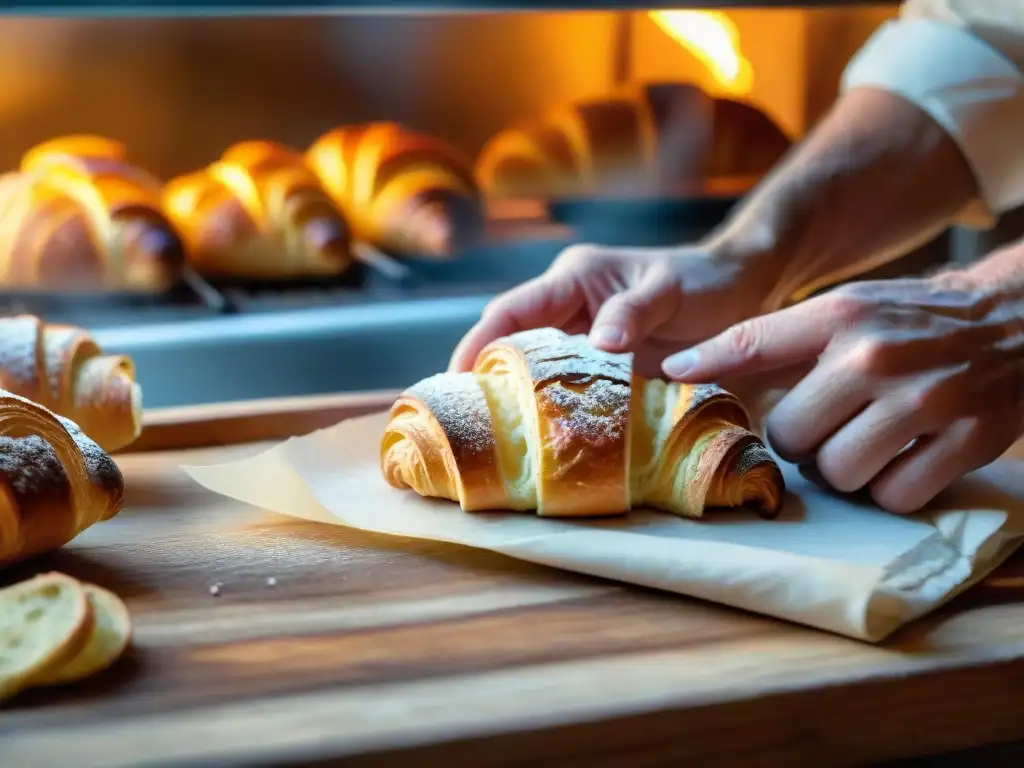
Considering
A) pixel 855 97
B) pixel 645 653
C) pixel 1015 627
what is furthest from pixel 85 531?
pixel 855 97

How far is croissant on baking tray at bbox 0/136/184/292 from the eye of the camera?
1570 mm

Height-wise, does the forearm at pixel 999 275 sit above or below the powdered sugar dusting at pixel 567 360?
above

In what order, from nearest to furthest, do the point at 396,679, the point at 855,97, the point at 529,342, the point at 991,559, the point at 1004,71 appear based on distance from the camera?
the point at 396,679, the point at 991,559, the point at 529,342, the point at 1004,71, the point at 855,97

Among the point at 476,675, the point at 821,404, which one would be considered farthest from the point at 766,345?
the point at 476,675

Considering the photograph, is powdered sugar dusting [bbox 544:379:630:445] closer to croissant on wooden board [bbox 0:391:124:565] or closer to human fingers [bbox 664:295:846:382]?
human fingers [bbox 664:295:846:382]

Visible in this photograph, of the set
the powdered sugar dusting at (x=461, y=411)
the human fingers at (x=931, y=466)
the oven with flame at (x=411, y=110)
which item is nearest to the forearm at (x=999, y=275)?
the human fingers at (x=931, y=466)

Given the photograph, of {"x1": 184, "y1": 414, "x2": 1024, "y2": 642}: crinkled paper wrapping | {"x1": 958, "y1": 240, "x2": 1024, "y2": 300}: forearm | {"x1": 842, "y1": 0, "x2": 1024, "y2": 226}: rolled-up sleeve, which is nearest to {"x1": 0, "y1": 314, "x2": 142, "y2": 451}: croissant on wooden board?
{"x1": 184, "y1": 414, "x2": 1024, "y2": 642}: crinkled paper wrapping

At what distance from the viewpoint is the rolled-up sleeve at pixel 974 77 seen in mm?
1429

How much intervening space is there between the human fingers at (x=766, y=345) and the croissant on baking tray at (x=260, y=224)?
2.58ft

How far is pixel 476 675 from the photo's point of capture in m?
0.78

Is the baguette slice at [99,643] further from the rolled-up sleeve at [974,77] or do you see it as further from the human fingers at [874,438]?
the rolled-up sleeve at [974,77]

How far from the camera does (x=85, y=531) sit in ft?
3.43

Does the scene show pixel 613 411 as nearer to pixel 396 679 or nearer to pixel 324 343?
pixel 396 679

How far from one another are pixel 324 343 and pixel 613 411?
0.60 meters
